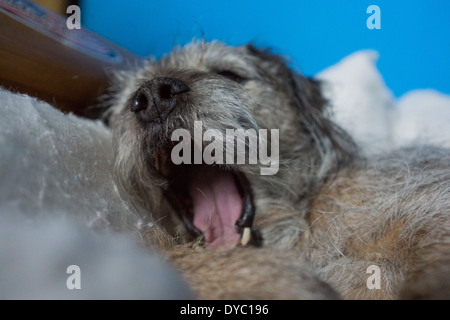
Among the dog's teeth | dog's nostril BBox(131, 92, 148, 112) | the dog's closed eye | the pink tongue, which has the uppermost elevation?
the dog's closed eye

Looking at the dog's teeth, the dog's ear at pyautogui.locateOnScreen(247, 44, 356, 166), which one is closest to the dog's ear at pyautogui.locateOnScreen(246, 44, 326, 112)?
the dog's ear at pyautogui.locateOnScreen(247, 44, 356, 166)

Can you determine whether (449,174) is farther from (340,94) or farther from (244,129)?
(340,94)

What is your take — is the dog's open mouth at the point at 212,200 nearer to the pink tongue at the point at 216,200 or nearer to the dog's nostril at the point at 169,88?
the pink tongue at the point at 216,200

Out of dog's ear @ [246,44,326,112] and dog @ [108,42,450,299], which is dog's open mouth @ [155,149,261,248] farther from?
dog's ear @ [246,44,326,112]

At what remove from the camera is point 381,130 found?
9.40 feet

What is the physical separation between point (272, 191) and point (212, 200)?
0.76ft

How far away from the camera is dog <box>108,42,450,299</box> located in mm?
963

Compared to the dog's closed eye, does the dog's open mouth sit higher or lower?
lower

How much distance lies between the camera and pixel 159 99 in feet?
4.14

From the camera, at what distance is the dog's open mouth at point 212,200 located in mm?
1459

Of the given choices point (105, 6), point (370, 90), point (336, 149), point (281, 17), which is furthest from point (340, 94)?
point (105, 6)

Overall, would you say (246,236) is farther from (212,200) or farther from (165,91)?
(165,91)

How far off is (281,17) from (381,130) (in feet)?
3.49
